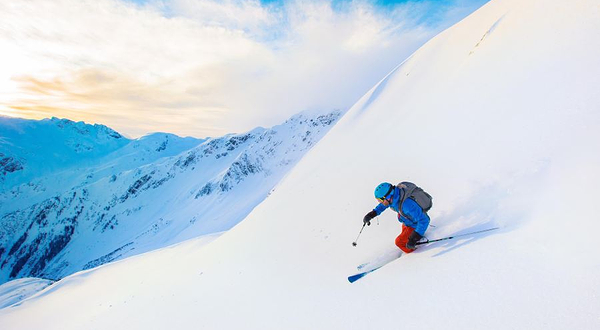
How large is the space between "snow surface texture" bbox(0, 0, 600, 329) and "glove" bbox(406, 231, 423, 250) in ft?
0.69

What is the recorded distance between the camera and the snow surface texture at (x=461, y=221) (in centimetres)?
359

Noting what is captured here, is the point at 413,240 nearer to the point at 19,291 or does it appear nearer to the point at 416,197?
the point at 416,197

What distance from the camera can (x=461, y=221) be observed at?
547 cm

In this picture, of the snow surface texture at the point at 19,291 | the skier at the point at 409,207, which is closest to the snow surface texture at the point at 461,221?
the skier at the point at 409,207

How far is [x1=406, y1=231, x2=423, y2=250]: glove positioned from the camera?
17.0 ft

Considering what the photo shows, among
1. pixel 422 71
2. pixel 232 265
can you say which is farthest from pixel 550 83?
pixel 232 265

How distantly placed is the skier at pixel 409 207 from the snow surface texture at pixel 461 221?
36 cm

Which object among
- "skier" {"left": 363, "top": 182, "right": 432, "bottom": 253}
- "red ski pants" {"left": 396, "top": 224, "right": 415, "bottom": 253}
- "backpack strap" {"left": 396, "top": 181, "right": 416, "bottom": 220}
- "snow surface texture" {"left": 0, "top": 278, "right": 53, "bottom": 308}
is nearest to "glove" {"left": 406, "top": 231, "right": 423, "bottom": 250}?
"skier" {"left": 363, "top": 182, "right": 432, "bottom": 253}

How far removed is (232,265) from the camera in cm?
1021

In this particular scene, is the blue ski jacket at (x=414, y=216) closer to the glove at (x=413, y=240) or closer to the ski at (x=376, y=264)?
the glove at (x=413, y=240)

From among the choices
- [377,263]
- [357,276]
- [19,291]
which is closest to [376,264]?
[377,263]

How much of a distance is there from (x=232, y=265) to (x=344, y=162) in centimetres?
717

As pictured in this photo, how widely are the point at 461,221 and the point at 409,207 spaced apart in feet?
4.19

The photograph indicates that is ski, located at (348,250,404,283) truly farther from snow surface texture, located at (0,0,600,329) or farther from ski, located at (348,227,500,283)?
snow surface texture, located at (0,0,600,329)
